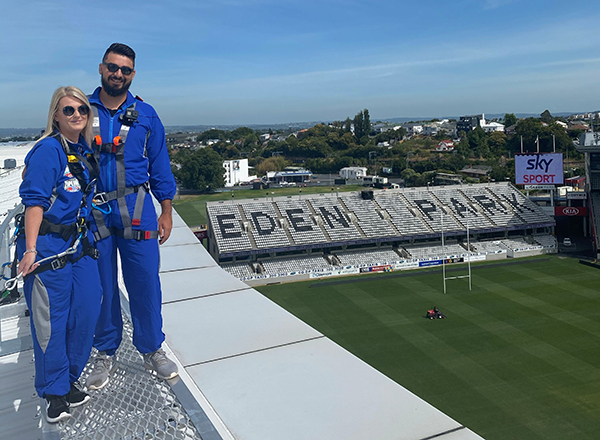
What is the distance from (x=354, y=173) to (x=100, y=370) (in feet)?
243

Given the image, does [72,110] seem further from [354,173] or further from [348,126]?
[348,126]

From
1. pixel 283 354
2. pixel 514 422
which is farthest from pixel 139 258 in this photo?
pixel 514 422

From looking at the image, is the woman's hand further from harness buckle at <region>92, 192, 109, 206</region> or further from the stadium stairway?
the stadium stairway

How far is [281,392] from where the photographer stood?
8.81 feet

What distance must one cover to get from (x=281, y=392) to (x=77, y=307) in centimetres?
143

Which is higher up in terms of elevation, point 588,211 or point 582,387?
point 588,211

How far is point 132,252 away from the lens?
11.0 feet

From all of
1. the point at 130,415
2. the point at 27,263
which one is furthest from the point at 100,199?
the point at 130,415

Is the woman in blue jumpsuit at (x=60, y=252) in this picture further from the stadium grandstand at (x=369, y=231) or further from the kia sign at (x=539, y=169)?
the kia sign at (x=539, y=169)

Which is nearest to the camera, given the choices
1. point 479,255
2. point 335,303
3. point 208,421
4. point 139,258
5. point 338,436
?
point 338,436

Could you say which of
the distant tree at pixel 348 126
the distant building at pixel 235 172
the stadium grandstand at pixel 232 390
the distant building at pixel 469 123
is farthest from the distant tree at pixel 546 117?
the stadium grandstand at pixel 232 390

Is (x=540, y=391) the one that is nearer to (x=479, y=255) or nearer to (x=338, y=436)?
(x=338, y=436)

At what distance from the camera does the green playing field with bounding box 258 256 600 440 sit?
577 inches

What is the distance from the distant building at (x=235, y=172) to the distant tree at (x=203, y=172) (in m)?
4.49
